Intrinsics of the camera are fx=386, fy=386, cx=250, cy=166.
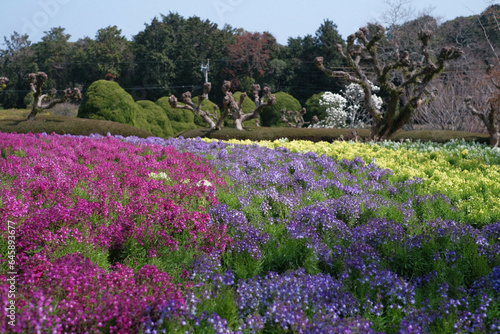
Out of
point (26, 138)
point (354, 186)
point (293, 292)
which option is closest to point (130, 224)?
point (293, 292)

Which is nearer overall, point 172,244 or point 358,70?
point 172,244

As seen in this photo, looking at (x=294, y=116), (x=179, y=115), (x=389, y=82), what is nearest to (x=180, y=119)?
(x=179, y=115)

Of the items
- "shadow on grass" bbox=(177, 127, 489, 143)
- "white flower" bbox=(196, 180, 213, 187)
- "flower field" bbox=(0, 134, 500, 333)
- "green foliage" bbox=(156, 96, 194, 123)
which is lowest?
"flower field" bbox=(0, 134, 500, 333)

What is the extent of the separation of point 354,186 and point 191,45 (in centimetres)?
4776

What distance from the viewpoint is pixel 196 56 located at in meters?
50.0

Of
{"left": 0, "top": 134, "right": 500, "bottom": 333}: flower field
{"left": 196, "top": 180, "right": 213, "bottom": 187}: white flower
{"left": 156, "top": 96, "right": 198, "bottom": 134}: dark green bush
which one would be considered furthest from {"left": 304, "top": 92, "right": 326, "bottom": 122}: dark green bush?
{"left": 196, "top": 180, "right": 213, "bottom": 187}: white flower

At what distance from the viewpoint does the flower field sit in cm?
263

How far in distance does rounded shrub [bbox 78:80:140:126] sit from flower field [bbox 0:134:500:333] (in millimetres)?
13515

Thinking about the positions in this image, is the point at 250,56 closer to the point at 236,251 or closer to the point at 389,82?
the point at 389,82

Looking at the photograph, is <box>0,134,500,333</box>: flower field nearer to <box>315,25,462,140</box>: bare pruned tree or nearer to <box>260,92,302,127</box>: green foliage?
<box>315,25,462,140</box>: bare pruned tree

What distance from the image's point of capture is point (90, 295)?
8.70 ft

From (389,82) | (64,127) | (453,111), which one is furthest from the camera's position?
(453,111)

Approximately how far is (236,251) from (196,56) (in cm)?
4899

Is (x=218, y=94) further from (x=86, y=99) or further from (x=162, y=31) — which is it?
(x=86, y=99)
